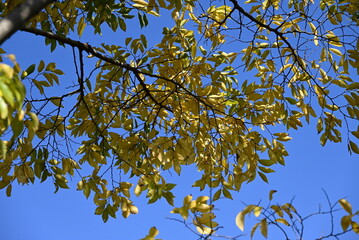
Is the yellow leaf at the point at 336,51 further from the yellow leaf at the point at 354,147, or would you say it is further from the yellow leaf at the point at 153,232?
the yellow leaf at the point at 153,232

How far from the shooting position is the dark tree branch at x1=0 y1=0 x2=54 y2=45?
1.08 metres

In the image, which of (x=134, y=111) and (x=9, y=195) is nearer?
(x=9, y=195)

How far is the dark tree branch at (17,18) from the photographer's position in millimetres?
1076

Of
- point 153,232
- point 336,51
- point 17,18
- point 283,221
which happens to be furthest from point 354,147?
point 17,18

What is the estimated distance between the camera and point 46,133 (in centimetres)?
263

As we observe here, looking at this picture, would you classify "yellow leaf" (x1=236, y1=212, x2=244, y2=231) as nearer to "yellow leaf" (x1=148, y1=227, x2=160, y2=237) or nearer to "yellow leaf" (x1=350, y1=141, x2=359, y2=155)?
"yellow leaf" (x1=148, y1=227, x2=160, y2=237)

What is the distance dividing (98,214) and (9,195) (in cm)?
57

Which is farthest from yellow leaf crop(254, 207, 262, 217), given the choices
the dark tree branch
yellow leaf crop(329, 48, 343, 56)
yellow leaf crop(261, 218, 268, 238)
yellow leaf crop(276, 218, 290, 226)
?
yellow leaf crop(329, 48, 343, 56)

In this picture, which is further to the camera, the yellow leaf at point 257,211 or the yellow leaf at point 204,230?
the yellow leaf at point 204,230

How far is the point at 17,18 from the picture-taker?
1.12 metres

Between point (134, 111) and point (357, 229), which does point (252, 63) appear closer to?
point (134, 111)

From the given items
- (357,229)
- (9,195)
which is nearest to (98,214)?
(9,195)

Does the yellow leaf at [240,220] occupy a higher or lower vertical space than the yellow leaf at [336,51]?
lower

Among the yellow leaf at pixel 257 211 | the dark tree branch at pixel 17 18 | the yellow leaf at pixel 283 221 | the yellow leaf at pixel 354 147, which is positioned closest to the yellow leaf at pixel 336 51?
the yellow leaf at pixel 354 147
